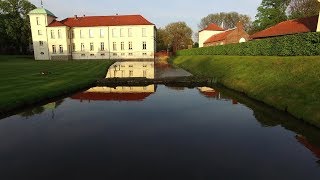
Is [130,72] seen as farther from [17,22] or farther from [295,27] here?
[17,22]

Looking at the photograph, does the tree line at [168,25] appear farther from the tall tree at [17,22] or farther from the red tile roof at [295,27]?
the red tile roof at [295,27]

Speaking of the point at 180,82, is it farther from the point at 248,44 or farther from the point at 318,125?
the point at 318,125

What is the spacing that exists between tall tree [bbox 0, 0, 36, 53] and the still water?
67.9 m

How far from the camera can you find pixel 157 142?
413 inches

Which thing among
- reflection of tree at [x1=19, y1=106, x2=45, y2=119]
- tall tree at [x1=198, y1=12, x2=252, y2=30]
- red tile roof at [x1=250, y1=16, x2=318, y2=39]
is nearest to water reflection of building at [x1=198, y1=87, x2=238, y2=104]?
reflection of tree at [x1=19, y1=106, x2=45, y2=119]

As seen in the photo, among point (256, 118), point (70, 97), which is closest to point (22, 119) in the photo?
point (70, 97)

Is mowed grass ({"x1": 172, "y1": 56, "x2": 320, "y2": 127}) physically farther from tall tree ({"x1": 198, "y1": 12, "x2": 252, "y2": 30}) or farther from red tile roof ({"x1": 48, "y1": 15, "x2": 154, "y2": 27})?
tall tree ({"x1": 198, "y1": 12, "x2": 252, "y2": 30})

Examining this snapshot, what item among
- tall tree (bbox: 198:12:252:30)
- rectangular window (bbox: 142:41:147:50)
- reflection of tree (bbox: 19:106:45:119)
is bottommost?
reflection of tree (bbox: 19:106:45:119)

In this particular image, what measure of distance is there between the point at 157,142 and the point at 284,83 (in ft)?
33.9

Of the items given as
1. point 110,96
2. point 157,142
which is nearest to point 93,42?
point 110,96

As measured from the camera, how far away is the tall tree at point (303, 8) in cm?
5960

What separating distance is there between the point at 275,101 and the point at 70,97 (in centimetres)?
1316

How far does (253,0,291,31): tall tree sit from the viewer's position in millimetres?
Answer: 67875

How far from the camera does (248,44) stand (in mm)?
33094
